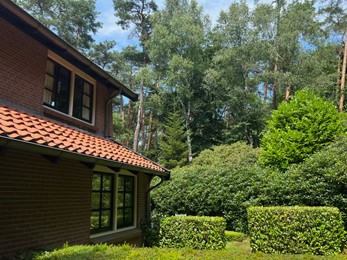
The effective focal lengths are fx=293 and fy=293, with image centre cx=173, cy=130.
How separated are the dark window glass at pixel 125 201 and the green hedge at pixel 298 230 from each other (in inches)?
138

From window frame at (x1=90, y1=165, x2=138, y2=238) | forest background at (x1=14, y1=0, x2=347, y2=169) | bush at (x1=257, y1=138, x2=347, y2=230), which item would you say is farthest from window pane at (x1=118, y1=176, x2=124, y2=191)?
forest background at (x1=14, y1=0, x2=347, y2=169)

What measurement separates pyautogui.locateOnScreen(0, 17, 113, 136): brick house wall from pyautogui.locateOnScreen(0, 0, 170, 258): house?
0.06 feet

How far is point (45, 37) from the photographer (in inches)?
246

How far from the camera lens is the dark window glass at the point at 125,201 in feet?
26.1

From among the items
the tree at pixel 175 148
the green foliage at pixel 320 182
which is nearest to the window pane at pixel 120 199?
the green foliage at pixel 320 182

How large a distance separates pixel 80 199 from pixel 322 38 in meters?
26.3

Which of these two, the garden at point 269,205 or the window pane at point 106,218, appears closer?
the garden at point 269,205

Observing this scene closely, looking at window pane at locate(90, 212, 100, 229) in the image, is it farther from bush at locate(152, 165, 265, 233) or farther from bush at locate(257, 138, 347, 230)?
bush at locate(257, 138, 347, 230)

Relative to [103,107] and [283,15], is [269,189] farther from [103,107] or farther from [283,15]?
[283,15]

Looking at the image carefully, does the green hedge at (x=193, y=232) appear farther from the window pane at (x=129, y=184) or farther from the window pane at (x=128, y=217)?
the window pane at (x=129, y=184)

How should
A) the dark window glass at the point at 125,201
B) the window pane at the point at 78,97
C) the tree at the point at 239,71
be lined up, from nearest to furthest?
the window pane at the point at 78,97
the dark window glass at the point at 125,201
the tree at the point at 239,71

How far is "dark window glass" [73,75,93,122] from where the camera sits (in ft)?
25.2

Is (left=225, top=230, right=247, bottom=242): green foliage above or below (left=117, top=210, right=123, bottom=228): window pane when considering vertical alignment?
below

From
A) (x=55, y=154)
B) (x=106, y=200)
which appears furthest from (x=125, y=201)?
(x=55, y=154)
